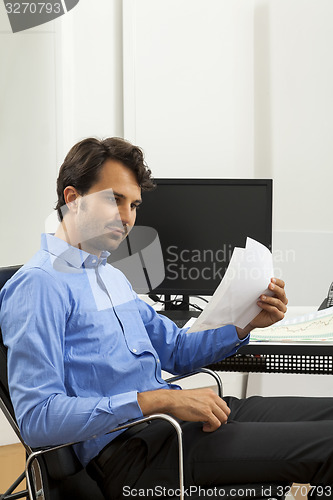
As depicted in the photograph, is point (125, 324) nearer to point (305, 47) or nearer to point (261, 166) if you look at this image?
point (261, 166)

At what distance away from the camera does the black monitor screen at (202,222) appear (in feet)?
6.94

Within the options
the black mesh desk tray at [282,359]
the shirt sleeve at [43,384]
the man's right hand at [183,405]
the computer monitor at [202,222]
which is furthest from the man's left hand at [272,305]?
the computer monitor at [202,222]

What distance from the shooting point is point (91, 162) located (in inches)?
52.6

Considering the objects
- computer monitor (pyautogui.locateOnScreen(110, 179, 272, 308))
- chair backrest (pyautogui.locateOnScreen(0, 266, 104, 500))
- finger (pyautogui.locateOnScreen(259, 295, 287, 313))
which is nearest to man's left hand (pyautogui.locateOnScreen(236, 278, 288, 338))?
finger (pyautogui.locateOnScreen(259, 295, 287, 313))

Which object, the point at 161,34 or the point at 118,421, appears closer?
the point at 118,421

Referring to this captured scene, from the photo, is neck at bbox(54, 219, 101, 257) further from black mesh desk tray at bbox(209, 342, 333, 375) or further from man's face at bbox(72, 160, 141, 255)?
A: black mesh desk tray at bbox(209, 342, 333, 375)

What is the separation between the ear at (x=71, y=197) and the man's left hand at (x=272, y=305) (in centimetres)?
44

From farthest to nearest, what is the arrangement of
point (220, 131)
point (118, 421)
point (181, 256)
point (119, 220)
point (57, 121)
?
point (220, 131)
point (57, 121)
point (181, 256)
point (119, 220)
point (118, 421)

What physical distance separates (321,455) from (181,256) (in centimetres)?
105

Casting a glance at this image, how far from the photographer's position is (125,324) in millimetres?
1386

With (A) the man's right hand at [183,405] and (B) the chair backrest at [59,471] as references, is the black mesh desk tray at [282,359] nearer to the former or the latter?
(A) the man's right hand at [183,405]

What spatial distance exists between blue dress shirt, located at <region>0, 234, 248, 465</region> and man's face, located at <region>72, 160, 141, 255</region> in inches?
1.9

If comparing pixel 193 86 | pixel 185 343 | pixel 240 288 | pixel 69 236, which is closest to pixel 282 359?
pixel 185 343

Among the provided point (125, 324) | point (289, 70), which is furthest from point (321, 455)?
point (289, 70)
